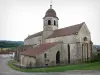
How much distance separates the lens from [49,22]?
31.7 metres

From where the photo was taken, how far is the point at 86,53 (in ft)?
83.1

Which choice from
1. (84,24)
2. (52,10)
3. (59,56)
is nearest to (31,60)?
(59,56)

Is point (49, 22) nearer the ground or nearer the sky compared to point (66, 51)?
nearer the sky

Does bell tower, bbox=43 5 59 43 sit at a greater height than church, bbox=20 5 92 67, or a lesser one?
greater

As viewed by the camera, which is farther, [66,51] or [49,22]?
[49,22]

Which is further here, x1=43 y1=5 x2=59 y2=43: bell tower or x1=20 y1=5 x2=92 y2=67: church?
x1=43 y1=5 x2=59 y2=43: bell tower

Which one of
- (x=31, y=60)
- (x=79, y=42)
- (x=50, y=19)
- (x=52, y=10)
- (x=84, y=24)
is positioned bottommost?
(x=31, y=60)

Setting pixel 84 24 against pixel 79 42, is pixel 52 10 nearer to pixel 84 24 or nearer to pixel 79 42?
pixel 84 24

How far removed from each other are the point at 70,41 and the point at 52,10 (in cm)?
1113

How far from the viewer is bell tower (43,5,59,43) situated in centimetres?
3147

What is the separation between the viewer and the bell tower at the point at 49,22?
3147 centimetres

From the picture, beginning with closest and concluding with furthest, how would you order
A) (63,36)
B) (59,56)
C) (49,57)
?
(49,57) → (59,56) → (63,36)

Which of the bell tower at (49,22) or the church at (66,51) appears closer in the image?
the church at (66,51)

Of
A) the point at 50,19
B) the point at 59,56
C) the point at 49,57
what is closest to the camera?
the point at 49,57
